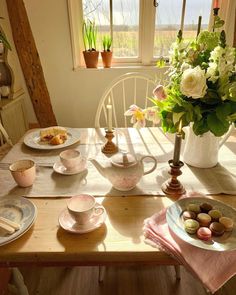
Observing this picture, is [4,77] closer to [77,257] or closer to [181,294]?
[77,257]

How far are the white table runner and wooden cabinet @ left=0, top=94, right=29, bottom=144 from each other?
824mm

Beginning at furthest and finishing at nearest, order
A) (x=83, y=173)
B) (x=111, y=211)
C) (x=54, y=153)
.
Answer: (x=54, y=153)
(x=83, y=173)
(x=111, y=211)

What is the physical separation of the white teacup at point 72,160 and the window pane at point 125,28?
1.50 m

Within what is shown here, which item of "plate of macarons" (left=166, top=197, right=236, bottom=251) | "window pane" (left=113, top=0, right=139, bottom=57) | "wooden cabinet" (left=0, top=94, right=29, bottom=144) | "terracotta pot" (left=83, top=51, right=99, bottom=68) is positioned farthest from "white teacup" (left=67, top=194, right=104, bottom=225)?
"window pane" (left=113, top=0, right=139, bottom=57)

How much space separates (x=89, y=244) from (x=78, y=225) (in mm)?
73

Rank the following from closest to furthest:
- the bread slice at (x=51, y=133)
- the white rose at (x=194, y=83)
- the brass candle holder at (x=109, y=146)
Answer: the white rose at (x=194, y=83), the brass candle holder at (x=109, y=146), the bread slice at (x=51, y=133)

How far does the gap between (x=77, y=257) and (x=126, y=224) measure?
17cm

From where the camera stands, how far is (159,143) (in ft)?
4.24

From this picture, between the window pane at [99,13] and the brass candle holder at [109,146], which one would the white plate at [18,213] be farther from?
the window pane at [99,13]

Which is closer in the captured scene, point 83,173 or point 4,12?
point 83,173

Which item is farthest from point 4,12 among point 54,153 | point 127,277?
point 127,277

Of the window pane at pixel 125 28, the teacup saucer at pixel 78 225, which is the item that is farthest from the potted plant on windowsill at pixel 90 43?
the teacup saucer at pixel 78 225

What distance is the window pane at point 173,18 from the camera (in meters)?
2.12

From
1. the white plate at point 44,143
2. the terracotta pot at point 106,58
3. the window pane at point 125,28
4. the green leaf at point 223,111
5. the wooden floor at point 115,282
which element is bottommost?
the wooden floor at point 115,282
